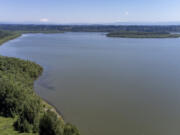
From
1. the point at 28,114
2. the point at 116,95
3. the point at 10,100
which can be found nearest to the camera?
the point at 28,114

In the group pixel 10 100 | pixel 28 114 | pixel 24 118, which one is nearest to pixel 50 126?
pixel 28 114

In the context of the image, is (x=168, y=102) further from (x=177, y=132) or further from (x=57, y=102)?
(x=57, y=102)

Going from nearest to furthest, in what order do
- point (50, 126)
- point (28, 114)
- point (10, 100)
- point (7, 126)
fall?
point (50, 126) → point (28, 114) → point (7, 126) → point (10, 100)

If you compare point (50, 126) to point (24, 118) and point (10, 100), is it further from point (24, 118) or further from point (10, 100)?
point (10, 100)

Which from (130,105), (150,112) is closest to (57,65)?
(130,105)

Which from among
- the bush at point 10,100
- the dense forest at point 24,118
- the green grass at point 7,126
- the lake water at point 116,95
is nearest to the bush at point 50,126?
the dense forest at point 24,118

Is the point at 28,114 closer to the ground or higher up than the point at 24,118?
higher up

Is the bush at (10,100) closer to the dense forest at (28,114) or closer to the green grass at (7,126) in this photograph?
the dense forest at (28,114)

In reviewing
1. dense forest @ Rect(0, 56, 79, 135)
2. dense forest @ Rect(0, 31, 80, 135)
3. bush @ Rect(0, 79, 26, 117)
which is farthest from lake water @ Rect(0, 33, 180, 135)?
bush @ Rect(0, 79, 26, 117)

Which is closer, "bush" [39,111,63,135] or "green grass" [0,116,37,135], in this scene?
"bush" [39,111,63,135]

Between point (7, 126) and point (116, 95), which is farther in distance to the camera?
point (116, 95)

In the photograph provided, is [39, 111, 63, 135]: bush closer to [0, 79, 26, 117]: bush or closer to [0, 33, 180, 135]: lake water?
[0, 33, 180, 135]: lake water

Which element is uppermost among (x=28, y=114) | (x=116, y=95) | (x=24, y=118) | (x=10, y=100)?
(x=10, y=100)

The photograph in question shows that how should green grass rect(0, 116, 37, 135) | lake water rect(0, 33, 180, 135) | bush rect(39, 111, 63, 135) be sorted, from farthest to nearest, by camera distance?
lake water rect(0, 33, 180, 135)
green grass rect(0, 116, 37, 135)
bush rect(39, 111, 63, 135)
